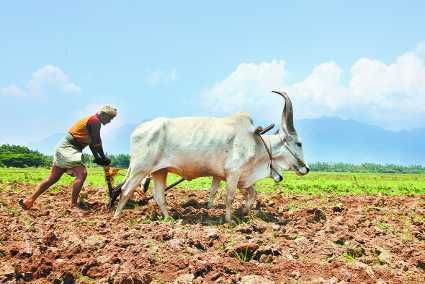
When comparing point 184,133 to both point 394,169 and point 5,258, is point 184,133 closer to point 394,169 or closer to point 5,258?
point 5,258

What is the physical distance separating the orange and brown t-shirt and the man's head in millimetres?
95

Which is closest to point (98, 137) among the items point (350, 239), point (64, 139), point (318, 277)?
point (64, 139)

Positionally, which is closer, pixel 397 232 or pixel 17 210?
pixel 397 232

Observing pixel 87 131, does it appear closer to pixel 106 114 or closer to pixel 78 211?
pixel 106 114

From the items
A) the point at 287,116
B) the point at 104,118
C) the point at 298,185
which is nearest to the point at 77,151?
the point at 104,118

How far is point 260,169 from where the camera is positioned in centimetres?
1005

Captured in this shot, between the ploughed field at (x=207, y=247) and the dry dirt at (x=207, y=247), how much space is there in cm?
1

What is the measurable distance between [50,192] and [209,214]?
550 cm

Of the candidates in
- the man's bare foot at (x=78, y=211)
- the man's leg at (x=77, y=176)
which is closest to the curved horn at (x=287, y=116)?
the man's leg at (x=77, y=176)

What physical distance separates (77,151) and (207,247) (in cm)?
427

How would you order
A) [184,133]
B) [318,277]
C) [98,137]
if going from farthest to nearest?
[98,137], [184,133], [318,277]

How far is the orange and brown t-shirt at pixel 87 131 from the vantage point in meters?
9.89

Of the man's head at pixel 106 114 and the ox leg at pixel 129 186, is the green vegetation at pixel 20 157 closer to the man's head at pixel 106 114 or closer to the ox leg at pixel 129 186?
the man's head at pixel 106 114

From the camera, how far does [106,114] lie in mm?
10031
